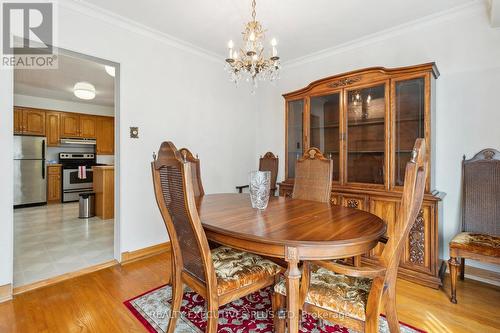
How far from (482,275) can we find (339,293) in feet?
6.57

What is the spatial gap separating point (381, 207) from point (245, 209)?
1468 mm

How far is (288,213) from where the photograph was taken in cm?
165

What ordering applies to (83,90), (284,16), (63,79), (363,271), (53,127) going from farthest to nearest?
A: (53,127) → (63,79) → (83,90) → (284,16) → (363,271)

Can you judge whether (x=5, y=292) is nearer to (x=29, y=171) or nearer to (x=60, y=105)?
(x=29, y=171)

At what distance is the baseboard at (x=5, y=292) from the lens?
6.39ft

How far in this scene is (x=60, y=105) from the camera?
19.6ft

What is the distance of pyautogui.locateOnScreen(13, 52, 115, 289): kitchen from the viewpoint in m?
2.84

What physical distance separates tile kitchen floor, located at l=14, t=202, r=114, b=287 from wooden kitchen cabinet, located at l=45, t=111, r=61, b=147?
178cm

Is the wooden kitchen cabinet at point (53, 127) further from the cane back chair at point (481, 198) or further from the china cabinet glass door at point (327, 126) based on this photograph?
the cane back chair at point (481, 198)

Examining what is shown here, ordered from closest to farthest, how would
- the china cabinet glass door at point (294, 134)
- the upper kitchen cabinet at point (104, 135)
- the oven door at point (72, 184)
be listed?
1. the china cabinet glass door at point (294, 134)
2. the oven door at point (72, 184)
3. the upper kitchen cabinet at point (104, 135)

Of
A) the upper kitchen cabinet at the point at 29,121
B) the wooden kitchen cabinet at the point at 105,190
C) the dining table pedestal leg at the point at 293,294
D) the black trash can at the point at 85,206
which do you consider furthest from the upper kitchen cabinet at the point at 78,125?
the dining table pedestal leg at the point at 293,294

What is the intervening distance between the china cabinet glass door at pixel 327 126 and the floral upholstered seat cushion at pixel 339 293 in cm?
166

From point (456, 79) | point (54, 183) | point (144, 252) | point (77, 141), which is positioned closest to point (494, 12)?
point (456, 79)

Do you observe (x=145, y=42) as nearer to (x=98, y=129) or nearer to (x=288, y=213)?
(x=288, y=213)
